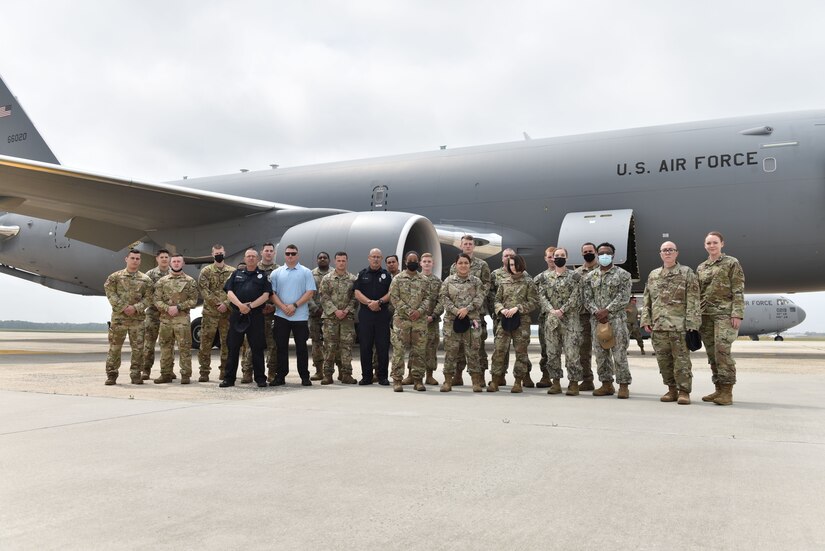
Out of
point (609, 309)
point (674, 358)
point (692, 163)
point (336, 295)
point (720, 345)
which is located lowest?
point (674, 358)

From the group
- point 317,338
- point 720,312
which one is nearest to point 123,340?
point 317,338

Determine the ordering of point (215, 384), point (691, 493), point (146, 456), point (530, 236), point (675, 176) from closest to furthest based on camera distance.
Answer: point (691, 493) < point (146, 456) < point (215, 384) < point (675, 176) < point (530, 236)

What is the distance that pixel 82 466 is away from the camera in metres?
2.69

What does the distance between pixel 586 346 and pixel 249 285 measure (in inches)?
131

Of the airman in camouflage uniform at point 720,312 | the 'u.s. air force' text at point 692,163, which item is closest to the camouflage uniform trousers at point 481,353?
the airman in camouflage uniform at point 720,312

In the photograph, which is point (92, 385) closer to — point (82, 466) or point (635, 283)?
point (82, 466)

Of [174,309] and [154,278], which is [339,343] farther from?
[154,278]

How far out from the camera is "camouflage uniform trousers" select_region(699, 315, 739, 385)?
4840mm

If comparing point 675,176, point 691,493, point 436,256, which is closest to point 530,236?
point 436,256

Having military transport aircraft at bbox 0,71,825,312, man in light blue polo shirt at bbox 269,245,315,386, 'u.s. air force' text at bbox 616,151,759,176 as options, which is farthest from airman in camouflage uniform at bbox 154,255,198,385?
'u.s. air force' text at bbox 616,151,759,176

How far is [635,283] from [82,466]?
9.04 meters

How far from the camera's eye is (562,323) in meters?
5.75

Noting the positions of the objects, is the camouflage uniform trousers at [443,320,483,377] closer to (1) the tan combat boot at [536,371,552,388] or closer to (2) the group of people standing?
(2) the group of people standing

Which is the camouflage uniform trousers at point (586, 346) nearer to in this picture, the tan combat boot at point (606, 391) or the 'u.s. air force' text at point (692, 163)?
the tan combat boot at point (606, 391)
